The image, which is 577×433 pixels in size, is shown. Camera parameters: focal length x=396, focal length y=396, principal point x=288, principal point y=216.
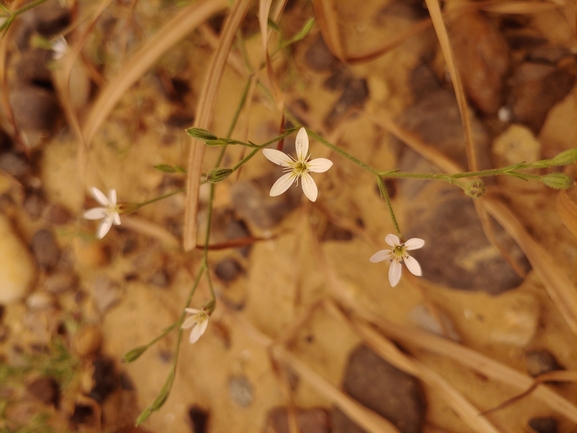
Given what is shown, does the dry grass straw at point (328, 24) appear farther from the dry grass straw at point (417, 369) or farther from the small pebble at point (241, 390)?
the small pebble at point (241, 390)

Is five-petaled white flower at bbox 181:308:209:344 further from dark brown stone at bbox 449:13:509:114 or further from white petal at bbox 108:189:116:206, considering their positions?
dark brown stone at bbox 449:13:509:114

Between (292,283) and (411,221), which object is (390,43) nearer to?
(411,221)

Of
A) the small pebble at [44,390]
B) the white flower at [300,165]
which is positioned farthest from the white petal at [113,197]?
the small pebble at [44,390]

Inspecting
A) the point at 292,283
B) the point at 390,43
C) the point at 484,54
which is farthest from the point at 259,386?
the point at 484,54

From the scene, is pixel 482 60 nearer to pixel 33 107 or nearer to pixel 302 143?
pixel 302 143

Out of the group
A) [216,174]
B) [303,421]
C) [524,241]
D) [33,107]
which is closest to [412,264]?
[216,174]

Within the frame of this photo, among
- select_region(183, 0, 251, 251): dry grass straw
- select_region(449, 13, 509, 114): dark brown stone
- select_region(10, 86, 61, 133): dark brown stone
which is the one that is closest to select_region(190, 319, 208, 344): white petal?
select_region(183, 0, 251, 251): dry grass straw
